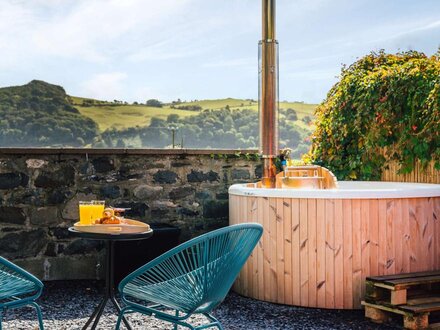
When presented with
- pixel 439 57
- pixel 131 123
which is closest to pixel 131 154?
pixel 439 57

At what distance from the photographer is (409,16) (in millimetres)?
7438

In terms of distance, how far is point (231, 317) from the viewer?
13.7ft

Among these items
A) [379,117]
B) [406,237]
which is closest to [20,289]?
[406,237]

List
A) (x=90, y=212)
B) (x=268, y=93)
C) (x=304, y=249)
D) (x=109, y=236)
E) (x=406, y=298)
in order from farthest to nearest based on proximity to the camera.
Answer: (x=268, y=93)
(x=304, y=249)
(x=406, y=298)
(x=90, y=212)
(x=109, y=236)

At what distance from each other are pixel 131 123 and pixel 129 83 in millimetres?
1017

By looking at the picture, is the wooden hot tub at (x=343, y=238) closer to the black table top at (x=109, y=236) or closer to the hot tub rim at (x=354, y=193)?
the hot tub rim at (x=354, y=193)

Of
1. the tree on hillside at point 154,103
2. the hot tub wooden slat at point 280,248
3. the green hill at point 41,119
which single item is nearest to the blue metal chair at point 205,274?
the hot tub wooden slat at point 280,248

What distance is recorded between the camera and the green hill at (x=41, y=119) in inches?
337

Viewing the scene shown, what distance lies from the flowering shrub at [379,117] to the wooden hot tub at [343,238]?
97cm

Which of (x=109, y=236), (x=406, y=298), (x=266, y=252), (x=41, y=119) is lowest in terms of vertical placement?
(x=406, y=298)

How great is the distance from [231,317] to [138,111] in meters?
5.33

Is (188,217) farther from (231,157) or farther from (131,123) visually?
(131,123)

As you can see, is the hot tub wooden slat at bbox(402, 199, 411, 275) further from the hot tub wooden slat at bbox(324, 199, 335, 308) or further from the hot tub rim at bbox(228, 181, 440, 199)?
the hot tub wooden slat at bbox(324, 199, 335, 308)

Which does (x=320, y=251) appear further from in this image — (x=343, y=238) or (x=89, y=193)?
(x=89, y=193)
